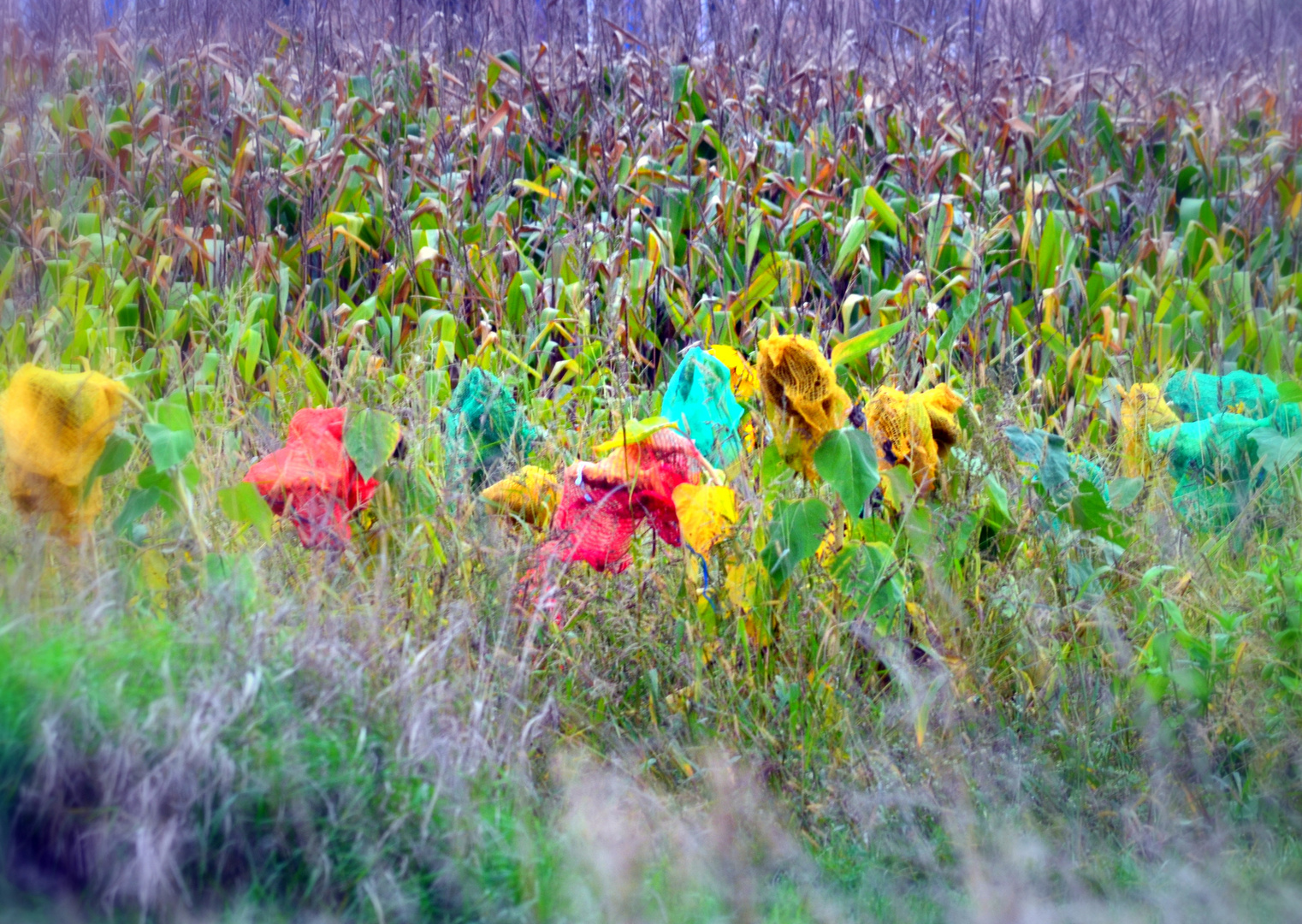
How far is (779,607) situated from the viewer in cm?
164

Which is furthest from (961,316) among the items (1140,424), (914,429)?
(914,429)

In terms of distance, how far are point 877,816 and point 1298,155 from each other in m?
3.53

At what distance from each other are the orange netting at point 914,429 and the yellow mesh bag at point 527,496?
1.76ft

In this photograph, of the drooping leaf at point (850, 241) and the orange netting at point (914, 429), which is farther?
the drooping leaf at point (850, 241)

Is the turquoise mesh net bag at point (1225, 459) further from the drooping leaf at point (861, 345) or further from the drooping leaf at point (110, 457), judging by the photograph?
the drooping leaf at point (110, 457)

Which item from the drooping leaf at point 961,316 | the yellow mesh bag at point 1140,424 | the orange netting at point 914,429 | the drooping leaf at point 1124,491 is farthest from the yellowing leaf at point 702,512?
the yellow mesh bag at point 1140,424

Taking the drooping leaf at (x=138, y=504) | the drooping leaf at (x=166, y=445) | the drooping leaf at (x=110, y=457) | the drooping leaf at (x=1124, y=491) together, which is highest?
the drooping leaf at (x=166, y=445)

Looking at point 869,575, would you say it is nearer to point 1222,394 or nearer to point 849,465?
point 849,465

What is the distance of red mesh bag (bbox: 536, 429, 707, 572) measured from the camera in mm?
1625

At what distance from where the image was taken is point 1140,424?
2.23 m

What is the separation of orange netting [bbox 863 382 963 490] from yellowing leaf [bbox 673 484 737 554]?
25cm

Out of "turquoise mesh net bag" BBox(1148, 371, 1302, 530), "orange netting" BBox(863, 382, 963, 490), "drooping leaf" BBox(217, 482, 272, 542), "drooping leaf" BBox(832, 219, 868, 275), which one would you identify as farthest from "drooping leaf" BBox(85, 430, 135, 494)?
"drooping leaf" BBox(832, 219, 868, 275)

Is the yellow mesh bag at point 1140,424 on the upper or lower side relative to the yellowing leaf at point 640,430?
lower

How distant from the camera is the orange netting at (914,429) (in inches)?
65.7
